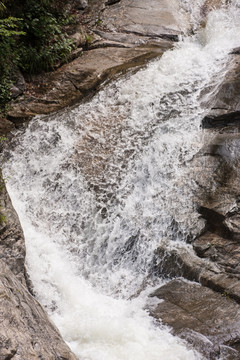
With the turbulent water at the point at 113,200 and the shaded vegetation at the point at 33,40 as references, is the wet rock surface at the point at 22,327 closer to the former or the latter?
the turbulent water at the point at 113,200

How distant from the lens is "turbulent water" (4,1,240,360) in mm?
5242

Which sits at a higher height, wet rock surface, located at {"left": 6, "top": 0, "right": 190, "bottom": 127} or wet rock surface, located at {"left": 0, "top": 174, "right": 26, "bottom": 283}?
wet rock surface, located at {"left": 6, "top": 0, "right": 190, "bottom": 127}

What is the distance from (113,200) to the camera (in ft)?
23.3

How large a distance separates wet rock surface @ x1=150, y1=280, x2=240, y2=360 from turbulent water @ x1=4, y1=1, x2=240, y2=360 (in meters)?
0.20

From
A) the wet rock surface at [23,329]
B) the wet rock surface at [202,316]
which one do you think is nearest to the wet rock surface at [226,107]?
the wet rock surface at [202,316]

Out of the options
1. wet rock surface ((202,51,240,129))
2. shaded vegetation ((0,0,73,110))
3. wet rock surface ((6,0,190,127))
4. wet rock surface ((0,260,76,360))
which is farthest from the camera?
shaded vegetation ((0,0,73,110))

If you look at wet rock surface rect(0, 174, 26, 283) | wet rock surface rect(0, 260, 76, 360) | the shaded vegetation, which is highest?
the shaded vegetation

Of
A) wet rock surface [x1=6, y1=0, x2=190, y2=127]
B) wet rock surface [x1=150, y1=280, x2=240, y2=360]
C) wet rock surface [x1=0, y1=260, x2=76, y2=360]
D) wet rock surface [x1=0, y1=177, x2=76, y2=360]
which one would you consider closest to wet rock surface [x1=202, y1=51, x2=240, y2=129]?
wet rock surface [x1=6, y1=0, x2=190, y2=127]

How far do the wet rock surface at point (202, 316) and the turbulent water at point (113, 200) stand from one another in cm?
20

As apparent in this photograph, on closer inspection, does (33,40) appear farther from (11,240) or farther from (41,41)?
(11,240)

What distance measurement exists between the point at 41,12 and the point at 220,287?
28.8 ft

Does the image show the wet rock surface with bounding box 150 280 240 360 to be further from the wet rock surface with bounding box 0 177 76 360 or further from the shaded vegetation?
the shaded vegetation

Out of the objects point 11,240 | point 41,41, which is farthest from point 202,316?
point 41,41

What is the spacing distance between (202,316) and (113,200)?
280 centimetres
